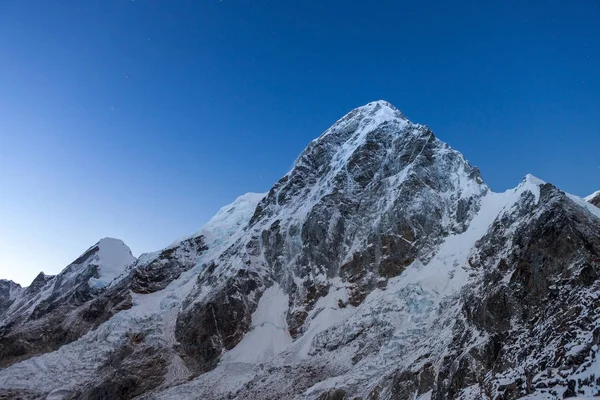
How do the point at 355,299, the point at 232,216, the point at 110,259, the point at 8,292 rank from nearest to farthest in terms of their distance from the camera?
the point at 355,299 → the point at 110,259 → the point at 232,216 → the point at 8,292

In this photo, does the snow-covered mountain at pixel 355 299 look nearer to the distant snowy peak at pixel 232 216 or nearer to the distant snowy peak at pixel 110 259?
the distant snowy peak at pixel 232 216

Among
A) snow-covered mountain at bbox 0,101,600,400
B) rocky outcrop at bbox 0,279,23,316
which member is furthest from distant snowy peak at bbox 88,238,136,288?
rocky outcrop at bbox 0,279,23,316

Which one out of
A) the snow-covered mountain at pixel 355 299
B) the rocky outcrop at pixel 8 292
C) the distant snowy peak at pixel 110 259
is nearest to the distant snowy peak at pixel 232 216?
the snow-covered mountain at pixel 355 299

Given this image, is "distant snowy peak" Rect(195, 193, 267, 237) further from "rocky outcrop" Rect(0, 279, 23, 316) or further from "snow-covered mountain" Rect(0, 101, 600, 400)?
"rocky outcrop" Rect(0, 279, 23, 316)

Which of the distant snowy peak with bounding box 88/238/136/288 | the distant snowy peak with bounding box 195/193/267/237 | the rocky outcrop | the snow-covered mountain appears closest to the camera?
the snow-covered mountain

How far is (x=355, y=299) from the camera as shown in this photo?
79000 millimetres

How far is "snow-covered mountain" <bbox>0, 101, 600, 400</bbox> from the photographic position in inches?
1710

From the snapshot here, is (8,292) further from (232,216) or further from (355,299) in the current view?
(355,299)

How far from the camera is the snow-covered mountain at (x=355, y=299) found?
4344cm

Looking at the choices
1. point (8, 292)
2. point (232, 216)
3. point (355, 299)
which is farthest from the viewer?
point (8, 292)

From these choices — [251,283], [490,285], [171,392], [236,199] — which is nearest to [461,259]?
[490,285]

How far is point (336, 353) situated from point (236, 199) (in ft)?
311

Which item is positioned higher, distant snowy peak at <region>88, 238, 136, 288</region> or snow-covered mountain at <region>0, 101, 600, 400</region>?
distant snowy peak at <region>88, 238, 136, 288</region>

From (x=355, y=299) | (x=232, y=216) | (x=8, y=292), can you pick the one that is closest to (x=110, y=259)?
(x=232, y=216)
